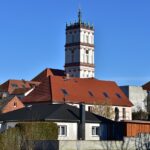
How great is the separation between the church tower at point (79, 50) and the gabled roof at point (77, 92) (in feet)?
119

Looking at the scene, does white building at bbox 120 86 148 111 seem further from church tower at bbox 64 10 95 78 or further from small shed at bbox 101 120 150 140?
small shed at bbox 101 120 150 140

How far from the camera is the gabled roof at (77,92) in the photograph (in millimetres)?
96000

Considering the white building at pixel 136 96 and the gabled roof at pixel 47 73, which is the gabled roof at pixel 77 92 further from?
the gabled roof at pixel 47 73

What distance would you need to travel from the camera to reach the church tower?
480 ft

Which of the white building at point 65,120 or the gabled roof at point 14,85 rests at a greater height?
the gabled roof at point 14,85

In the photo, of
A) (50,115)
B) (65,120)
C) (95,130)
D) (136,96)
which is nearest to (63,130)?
(65,120)

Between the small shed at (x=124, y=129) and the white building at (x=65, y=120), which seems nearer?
the small shed at (x=124, y=129)

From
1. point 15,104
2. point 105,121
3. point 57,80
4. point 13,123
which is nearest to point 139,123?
point 105,121

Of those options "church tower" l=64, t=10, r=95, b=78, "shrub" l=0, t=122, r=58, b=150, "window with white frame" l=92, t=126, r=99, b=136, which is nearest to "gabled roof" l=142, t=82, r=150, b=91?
"church tower" l=64, t=10, r=95, b=78

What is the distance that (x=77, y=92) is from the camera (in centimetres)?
10025

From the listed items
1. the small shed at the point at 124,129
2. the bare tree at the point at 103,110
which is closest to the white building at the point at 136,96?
the bare tree at the point at 103,110

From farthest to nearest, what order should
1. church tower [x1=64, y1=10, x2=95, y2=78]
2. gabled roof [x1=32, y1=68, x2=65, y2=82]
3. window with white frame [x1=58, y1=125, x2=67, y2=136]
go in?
1. church tower [x1=64, y1=10, x2=95, y2=78]
2. gabled roof [x1=32, y1=68, x2=65, y2=82]
3. window with white frame [x1=58, y1=125, x2=67, y2=136]

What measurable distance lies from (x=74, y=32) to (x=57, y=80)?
173 ft

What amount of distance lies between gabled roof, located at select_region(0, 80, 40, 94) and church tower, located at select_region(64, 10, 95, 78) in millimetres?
17250
